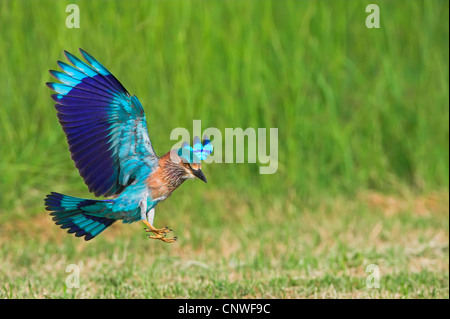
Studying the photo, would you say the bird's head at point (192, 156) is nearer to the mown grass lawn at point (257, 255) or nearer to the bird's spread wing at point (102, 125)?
the bird's spread wing at point (102, 125)

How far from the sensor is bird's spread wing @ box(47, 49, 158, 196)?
2.71 meters

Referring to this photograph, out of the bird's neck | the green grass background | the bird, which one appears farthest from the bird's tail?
the green grass background

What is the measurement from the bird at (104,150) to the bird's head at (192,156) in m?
0.05

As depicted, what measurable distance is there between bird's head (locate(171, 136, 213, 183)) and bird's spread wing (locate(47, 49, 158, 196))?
0.48 feet

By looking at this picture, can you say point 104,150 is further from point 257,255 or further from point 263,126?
point 263,126

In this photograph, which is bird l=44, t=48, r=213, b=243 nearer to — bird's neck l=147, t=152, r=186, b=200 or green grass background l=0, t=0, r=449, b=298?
bird's neck l=147, t=152, r=186, b=200

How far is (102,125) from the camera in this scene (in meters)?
2.75

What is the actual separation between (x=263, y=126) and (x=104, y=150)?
4.11 m

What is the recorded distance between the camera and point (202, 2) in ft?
22.4

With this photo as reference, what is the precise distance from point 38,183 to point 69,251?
33.0 inches

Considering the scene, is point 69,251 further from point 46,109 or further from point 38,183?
point 46,109

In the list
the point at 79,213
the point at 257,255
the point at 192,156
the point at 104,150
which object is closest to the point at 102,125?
the point at 104,150
